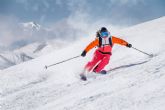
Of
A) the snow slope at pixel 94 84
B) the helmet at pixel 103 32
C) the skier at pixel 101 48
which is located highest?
the helmet at pixel 103 32

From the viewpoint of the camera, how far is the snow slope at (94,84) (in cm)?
930

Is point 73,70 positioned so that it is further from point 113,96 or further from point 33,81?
point 113,96

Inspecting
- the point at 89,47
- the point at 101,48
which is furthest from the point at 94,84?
the point at 101,48

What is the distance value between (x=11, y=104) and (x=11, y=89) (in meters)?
1.46

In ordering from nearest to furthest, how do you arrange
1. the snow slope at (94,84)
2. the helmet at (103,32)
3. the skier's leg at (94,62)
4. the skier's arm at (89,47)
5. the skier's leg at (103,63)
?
the snow slope at (94,84) → the skier's leg at (103,63) → the skier's leg at (94,62) → the skier's arm at (89,47) → the helmet at (103,32)

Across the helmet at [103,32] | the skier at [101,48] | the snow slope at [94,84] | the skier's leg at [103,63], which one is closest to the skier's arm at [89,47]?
the skier at [101,48]

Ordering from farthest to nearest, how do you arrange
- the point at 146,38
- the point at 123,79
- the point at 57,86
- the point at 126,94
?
the point at 146,38
the point at 57,86
the point at 123,79
the point at 126,94

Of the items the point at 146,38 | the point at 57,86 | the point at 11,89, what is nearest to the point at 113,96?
the point at 57,86

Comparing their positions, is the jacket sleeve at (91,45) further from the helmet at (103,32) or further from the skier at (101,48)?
the helmet at (103,32)

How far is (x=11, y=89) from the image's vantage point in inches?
502

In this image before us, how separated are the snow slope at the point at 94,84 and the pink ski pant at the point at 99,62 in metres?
0.31

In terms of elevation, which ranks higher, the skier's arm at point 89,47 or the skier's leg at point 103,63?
the skier's arm at point 89,47

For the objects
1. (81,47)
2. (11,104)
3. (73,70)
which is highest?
(81,47)

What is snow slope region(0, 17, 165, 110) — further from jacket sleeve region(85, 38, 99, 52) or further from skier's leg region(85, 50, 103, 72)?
jacket sleeve region(85, 38, 99, 52)
